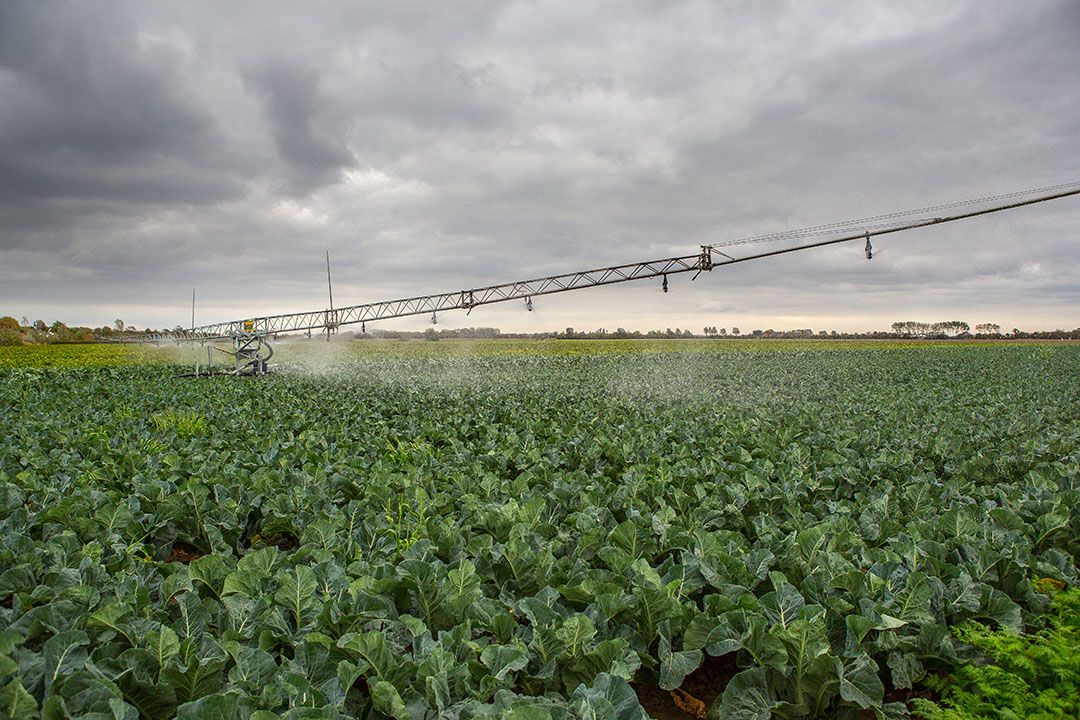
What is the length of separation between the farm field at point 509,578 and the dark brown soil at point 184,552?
30 millimetres

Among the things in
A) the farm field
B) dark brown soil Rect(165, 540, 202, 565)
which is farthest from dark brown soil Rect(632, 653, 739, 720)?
dark brown soil Rect(165, 540, 202, 565)

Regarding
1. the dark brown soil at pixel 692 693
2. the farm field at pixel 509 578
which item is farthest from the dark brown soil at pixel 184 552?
the dark brown soil at pixel 692 693

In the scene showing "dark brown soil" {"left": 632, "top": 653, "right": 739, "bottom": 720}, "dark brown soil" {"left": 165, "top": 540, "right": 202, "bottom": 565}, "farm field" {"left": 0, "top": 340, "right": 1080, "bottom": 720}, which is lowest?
"dark brown soil" {"left": 632, "top": 653, "right": 739, "bottom": 720}

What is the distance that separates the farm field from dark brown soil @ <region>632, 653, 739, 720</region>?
0.02m

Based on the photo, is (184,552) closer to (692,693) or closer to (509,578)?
(509,578)

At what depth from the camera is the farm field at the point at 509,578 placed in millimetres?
3133

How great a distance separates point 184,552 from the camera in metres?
6.66

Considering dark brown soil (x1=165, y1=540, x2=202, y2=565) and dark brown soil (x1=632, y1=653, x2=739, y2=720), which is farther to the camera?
dark brown soil (x1=165, y1=540, x2=202, y2=565)

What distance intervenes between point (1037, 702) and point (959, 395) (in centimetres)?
2056

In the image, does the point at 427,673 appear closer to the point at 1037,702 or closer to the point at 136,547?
the point at 1037,702

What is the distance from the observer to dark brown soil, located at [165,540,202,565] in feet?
21.4

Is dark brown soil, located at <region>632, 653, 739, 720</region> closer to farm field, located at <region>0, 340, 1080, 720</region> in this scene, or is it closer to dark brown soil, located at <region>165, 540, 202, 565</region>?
farm field, located at <region>0, 340, 1080, 720</region>

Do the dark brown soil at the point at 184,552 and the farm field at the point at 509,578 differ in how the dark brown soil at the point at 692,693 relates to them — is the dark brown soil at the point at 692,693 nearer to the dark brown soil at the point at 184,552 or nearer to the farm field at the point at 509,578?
the farm field at the point at 509,578

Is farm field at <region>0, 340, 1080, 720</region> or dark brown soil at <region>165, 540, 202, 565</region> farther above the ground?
farm field at <region>0, 340, 1080, 720</region>
